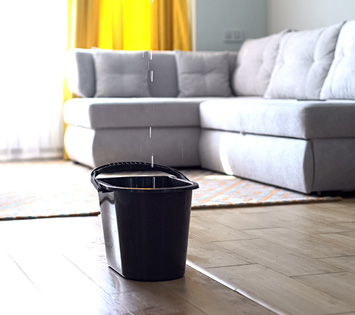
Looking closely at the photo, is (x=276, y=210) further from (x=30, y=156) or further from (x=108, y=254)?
(x=30, y=156)

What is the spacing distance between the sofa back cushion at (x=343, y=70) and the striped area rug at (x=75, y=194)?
29.1 inches

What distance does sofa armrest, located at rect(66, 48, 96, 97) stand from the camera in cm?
502

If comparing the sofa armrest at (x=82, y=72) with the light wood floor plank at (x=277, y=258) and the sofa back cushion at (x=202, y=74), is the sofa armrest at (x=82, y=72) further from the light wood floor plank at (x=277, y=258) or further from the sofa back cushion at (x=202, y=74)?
the light wood floor plank at (x=277, y=258)

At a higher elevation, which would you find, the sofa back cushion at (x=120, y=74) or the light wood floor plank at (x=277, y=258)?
the sofa back cushion at (x=120, y=74)

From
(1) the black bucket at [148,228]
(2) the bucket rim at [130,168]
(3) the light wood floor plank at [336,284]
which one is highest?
(2) the bucket rim at [130,168]

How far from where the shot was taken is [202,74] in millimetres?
5312

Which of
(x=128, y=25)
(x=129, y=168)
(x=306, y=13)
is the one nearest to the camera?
(x=129, y=168)

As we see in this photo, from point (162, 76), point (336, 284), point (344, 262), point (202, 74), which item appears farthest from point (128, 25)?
point (336, 284)

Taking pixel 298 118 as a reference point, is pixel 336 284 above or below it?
below

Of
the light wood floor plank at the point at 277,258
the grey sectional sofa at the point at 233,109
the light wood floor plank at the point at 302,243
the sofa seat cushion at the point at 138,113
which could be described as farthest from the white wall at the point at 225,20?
the light wood floor plank at the point at 277,258

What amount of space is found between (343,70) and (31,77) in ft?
8.74

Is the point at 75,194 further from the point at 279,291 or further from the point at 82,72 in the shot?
the point at 279,291

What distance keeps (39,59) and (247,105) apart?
2233mm

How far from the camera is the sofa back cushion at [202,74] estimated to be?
17.2 ft
